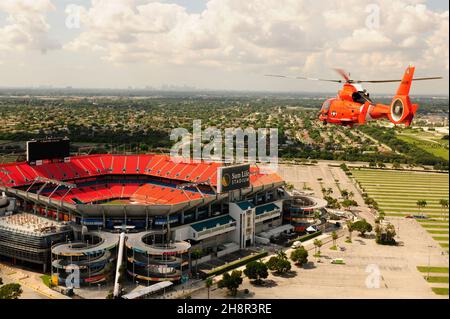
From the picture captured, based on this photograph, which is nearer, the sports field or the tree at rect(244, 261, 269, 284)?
the tree at rect(244, 261, 269, 284)

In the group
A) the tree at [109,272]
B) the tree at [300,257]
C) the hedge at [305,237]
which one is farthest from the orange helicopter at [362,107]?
the hedge at [305,237]

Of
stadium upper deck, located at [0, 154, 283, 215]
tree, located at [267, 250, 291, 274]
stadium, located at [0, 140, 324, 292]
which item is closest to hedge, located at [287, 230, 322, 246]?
stadium, located at [0, 140, 324, 292]

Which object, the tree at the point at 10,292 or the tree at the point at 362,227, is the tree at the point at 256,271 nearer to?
the tree at the point at 362,227

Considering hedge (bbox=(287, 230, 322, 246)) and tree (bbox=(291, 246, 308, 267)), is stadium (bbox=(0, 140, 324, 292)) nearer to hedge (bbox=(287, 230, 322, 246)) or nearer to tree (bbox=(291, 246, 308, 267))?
hedge (bbox=(287, 230, 322, 246))

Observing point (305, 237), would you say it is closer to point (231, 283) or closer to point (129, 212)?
point (231, 283)

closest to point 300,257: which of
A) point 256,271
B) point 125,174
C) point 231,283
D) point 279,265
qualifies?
point 279,265

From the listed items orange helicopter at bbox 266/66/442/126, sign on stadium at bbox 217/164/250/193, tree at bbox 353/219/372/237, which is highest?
orange helicopter at bbox 266/66/442/126
